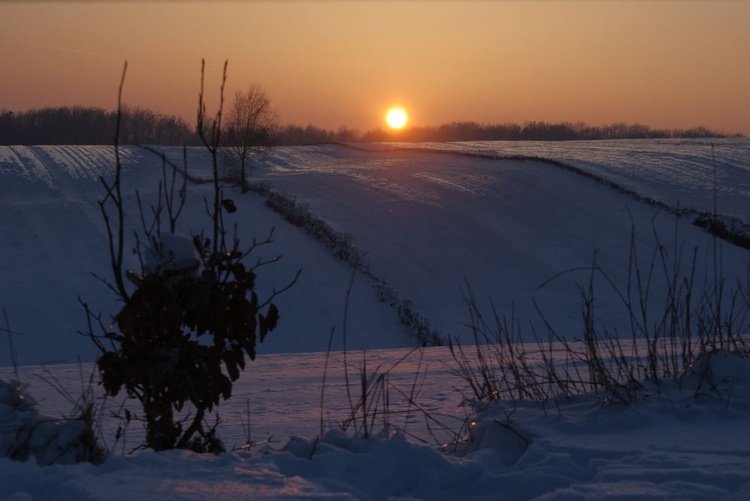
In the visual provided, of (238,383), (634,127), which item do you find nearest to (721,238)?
(238,383)

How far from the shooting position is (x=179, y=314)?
455 centimetres

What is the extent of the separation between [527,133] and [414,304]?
256 feet

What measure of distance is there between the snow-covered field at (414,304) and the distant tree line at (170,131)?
37296 mm

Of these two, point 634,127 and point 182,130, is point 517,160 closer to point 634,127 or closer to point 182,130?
point 634,127

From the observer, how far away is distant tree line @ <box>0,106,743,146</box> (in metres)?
95.8

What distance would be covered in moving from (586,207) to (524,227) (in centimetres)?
364

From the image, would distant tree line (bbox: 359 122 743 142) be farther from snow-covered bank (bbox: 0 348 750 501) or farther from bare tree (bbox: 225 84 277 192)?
snow-covered bank (bbox: 0 348 750 501)

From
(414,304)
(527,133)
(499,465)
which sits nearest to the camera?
(499,465)

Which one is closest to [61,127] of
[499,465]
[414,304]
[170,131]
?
[170,131]

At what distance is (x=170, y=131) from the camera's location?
118m

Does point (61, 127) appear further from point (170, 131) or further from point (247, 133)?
point (247, 133)

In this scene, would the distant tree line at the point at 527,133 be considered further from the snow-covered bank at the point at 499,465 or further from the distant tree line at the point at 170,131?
the snow-covered bank at the point at 499,465

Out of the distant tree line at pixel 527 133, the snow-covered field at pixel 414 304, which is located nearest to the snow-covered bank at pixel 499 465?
the snow-covered field at pixel 414 304

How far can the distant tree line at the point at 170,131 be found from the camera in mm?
95750
